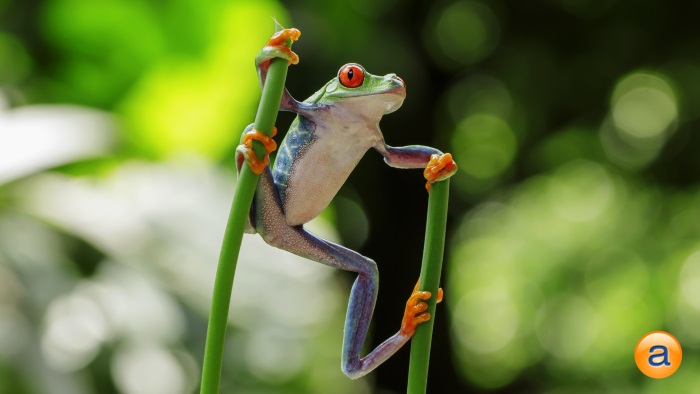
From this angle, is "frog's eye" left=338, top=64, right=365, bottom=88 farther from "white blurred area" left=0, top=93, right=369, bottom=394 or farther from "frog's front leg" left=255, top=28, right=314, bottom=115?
"white blurred area" left=0, top=93, right=369, bottom=394

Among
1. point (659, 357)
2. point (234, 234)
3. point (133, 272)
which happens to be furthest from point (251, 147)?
point (133, 272)

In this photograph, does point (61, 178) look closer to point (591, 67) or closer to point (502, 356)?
point (591, 67)

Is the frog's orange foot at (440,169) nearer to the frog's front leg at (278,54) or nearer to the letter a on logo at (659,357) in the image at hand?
the frog's front leg at (278,54)

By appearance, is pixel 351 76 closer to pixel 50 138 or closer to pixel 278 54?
pixel 278 54

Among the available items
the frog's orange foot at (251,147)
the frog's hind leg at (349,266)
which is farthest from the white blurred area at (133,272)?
the frog's orange foot at (251,147)

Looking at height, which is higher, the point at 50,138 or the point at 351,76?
the point at 50,138

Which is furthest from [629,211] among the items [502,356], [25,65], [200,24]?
[25,65]
